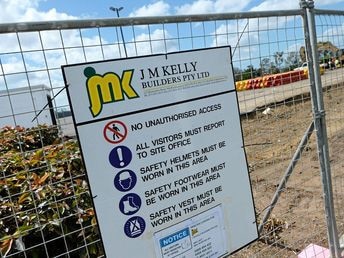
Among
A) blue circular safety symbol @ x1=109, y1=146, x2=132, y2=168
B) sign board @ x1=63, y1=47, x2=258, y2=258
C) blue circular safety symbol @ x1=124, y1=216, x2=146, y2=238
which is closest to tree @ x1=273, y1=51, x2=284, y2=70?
sign board @ x1=63, y1=47, x2=258, y2=258

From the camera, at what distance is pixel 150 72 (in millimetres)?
2102

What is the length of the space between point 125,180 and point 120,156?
0.14 meters

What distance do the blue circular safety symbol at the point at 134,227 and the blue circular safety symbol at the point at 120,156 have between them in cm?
32

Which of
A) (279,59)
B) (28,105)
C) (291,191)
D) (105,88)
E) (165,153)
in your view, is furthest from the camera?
(291,191)

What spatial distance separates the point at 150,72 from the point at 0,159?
1301 mm

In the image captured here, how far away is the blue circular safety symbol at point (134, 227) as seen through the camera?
2.10 meters

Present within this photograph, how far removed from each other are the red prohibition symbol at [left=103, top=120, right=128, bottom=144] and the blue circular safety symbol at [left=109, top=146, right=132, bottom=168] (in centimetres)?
5

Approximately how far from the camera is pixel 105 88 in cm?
195

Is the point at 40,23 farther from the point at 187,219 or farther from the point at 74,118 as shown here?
the point at 187,219

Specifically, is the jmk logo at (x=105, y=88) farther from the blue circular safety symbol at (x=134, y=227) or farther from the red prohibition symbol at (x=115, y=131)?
the blue circular safety symbol at (x=134, y=227)

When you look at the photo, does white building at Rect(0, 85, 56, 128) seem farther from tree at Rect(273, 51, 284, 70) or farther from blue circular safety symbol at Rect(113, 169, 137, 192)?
tree at Rect(273, 51, 284, 70)

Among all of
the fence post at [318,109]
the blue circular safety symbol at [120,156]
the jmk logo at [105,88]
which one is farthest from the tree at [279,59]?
the blue circular safety symbol at [120,156]

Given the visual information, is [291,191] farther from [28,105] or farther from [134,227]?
[28,105]

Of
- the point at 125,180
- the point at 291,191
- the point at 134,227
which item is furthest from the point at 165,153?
the point at 291,191
